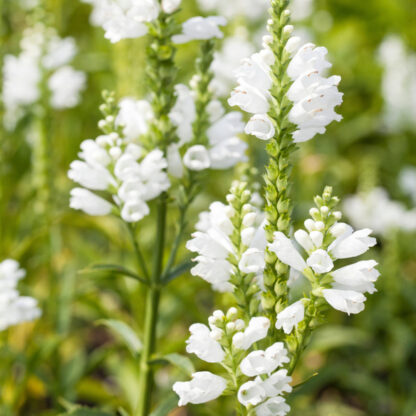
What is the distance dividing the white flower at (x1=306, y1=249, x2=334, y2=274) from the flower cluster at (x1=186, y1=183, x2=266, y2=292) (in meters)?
0.14

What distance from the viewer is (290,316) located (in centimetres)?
134

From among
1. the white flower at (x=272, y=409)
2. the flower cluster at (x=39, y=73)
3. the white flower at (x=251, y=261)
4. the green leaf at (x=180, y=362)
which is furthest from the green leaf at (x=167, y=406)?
the flower cluster at (x=39, y=73)

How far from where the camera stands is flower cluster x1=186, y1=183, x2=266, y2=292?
1.44 meters

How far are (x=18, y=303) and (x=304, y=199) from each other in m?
2.63

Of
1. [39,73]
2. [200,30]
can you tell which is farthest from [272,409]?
[39,73]

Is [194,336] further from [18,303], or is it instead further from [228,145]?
[18,303]

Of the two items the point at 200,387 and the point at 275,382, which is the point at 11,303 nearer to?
the point at 200,387

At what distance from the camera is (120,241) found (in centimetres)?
346

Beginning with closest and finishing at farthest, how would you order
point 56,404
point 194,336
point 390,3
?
point 194,336
point 56,404
point 390,3

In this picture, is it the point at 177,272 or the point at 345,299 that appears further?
the point at 177,272

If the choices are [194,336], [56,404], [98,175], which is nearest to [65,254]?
[56,404]

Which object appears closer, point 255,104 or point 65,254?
point 255,104

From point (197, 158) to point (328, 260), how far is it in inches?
27.0

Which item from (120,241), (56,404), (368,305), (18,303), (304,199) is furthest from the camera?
(304,199)
